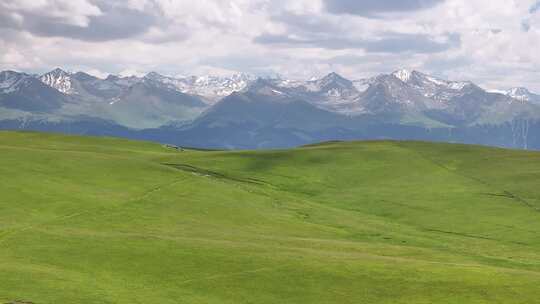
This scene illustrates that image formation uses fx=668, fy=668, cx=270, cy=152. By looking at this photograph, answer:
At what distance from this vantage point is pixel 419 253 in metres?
79.3

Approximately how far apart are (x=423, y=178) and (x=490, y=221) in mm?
46093

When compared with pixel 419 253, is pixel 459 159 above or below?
above

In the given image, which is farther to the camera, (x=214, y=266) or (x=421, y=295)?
(x=214, y=266)

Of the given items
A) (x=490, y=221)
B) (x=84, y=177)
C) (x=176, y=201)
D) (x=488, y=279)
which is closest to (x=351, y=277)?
(x=488, y=279)

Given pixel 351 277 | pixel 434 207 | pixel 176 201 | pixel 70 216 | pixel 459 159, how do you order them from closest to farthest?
pixel 351 277, pixel 70 216, pixel 176 201, pixel 434 207, pixel 459 159

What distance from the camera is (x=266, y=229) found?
92.1 metres

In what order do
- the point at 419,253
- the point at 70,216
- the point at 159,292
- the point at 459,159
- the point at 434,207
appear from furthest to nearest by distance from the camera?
the point at 459,159, the point at 434,207, the point at 70,216, the point at 419,253, the point at 159,292

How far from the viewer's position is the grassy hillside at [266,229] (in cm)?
5628

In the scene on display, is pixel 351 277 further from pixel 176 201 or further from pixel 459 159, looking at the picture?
pixel 459 159

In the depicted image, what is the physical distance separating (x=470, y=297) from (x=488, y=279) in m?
6.43

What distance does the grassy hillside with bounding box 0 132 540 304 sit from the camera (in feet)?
185

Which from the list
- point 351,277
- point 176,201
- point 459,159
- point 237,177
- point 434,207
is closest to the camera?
point 351,277

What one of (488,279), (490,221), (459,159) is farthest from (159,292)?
(459,159)

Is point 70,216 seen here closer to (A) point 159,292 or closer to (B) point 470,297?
(A) point 159,292
